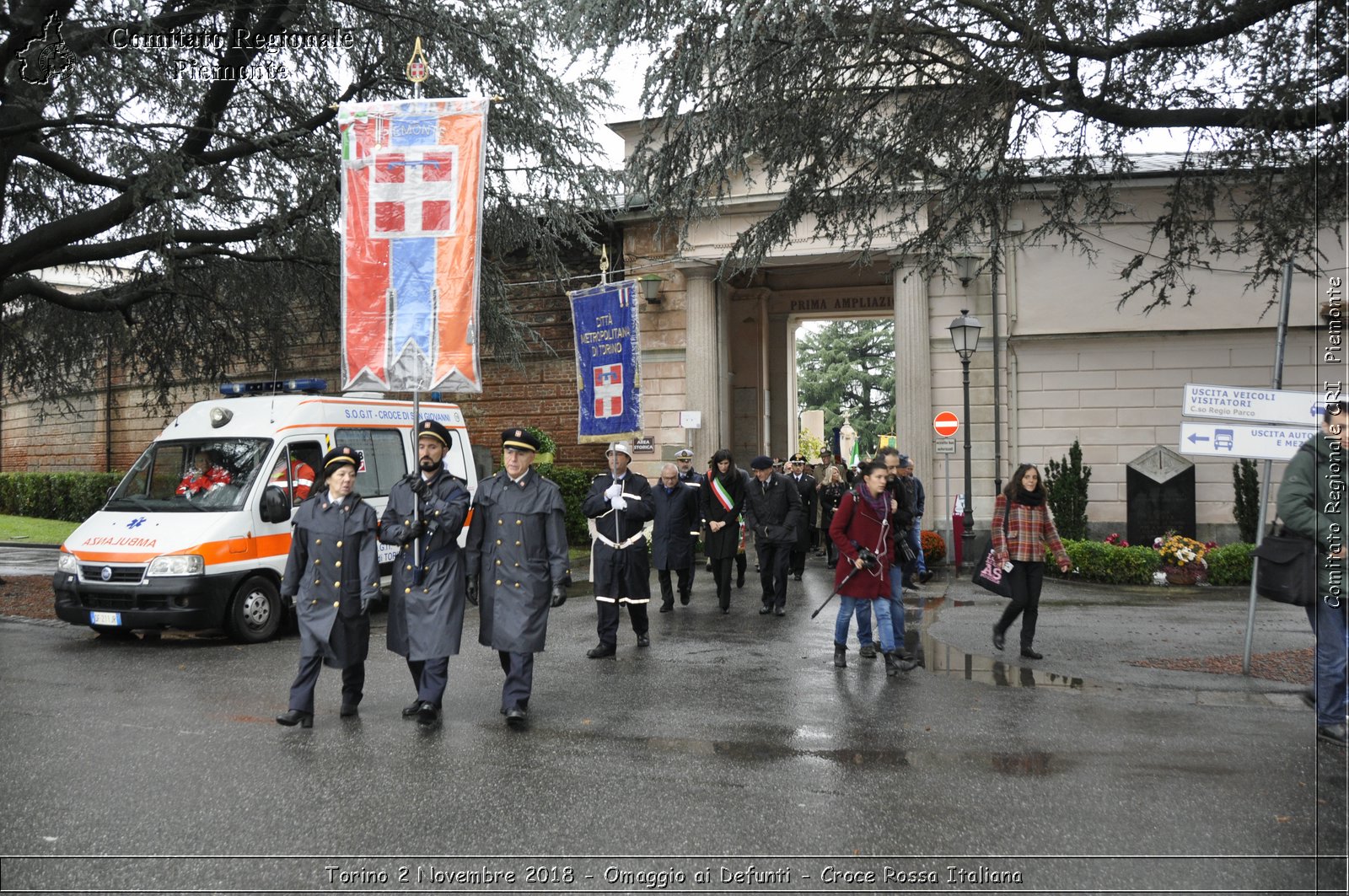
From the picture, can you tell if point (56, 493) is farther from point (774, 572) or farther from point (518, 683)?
point (518, 683)

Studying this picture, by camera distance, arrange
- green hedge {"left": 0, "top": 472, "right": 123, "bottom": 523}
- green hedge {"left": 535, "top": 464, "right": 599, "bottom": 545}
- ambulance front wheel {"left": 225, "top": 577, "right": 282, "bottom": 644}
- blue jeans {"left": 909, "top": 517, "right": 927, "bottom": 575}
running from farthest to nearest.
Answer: green hedge {"left": 0, "top": 472, "right": 123, "bottom": 523} → green hedge {"left": 535, "top": 464, "right": 599, "bottom": 545} → blue jeans {"left": 909, "top": 517, "right": 927, "bottom": 575} → ambulance front wheel {"left": 225, "top": 577, "right": 282, "bottom": 644}

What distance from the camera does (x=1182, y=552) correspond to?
1572 centimetres

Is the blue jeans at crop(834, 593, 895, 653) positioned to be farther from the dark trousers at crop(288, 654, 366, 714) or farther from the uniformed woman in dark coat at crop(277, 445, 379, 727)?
the dark trousers at crop(288, 654, 366, 714)

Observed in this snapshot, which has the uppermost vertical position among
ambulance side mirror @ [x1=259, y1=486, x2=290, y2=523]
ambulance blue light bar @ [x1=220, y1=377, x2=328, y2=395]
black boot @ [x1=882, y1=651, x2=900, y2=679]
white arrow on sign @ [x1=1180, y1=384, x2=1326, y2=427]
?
ambulance blue light bar @ [x1=220, y1=377, x2=328, y2=395]

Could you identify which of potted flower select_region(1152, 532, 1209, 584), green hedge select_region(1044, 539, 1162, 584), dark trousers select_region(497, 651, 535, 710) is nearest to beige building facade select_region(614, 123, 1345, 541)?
green hedge select_region(1044, 539, 1162, 584)

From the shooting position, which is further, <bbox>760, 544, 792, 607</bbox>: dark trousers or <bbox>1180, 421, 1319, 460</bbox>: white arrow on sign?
<bbox>760, 544, 792, 607</bbox>: dark trousers

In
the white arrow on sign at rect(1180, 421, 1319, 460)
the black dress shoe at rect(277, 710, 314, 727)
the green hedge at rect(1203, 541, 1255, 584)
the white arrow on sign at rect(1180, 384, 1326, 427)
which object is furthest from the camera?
the green hedge at rect(1203, 541, 1255, 584)

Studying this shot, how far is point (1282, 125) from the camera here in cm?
769

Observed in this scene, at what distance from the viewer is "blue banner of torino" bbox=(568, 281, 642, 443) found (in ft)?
41.9

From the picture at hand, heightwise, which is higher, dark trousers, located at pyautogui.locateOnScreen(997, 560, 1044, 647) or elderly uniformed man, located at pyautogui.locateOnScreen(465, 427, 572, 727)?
elderly uniformed man, located at pyautogui.locateOnScreen(465, 427, 572, 727)

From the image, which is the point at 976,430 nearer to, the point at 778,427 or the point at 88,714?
A: the point at 778,427

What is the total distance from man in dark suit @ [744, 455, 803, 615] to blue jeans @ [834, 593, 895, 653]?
2.70 meters

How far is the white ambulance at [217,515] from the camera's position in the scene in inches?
387

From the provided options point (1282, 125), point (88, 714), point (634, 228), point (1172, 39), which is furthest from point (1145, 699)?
point (634, 228)
